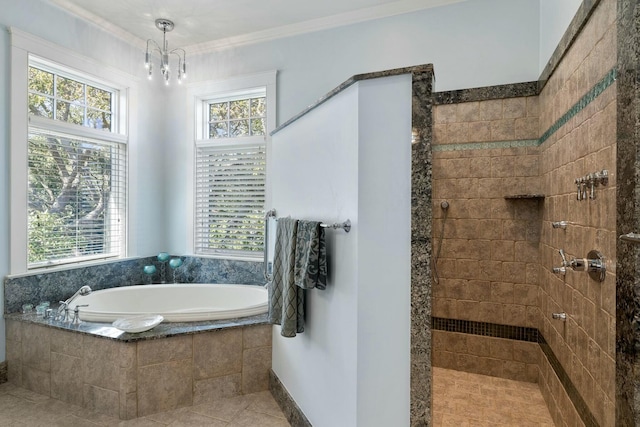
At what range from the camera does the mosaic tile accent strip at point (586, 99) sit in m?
1.41

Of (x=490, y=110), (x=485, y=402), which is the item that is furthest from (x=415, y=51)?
(x=485, y=402)

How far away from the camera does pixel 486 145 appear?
278 centimetres

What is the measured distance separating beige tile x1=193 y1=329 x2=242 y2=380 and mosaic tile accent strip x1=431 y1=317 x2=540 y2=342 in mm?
1415

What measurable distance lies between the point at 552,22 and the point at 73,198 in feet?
12.8

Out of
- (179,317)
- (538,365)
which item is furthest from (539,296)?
(179,317)

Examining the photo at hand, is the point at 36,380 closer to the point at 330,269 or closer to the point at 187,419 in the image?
the point at 187,419

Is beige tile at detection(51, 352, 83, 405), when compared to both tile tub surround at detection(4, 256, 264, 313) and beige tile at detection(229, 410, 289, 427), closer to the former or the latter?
tile tub surround at detection(4, 256, 264, 313)

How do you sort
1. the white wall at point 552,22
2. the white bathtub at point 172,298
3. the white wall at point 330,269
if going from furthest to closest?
the white bathtub at point 172,298
the white wall at point 552,22
the white wall at point 330,269

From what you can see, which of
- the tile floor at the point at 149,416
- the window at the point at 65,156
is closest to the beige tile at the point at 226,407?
the tile floor at the point at 149,416

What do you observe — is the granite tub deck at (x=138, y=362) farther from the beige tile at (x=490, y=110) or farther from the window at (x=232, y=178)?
the beige tile at (x=490, y=110)

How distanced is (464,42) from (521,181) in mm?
1183

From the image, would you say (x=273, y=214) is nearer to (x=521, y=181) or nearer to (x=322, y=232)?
(x=322, y=232)

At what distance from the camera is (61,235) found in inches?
117

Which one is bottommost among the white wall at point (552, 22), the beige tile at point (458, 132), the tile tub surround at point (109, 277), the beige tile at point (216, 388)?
the beige tile at point (216, 388)
